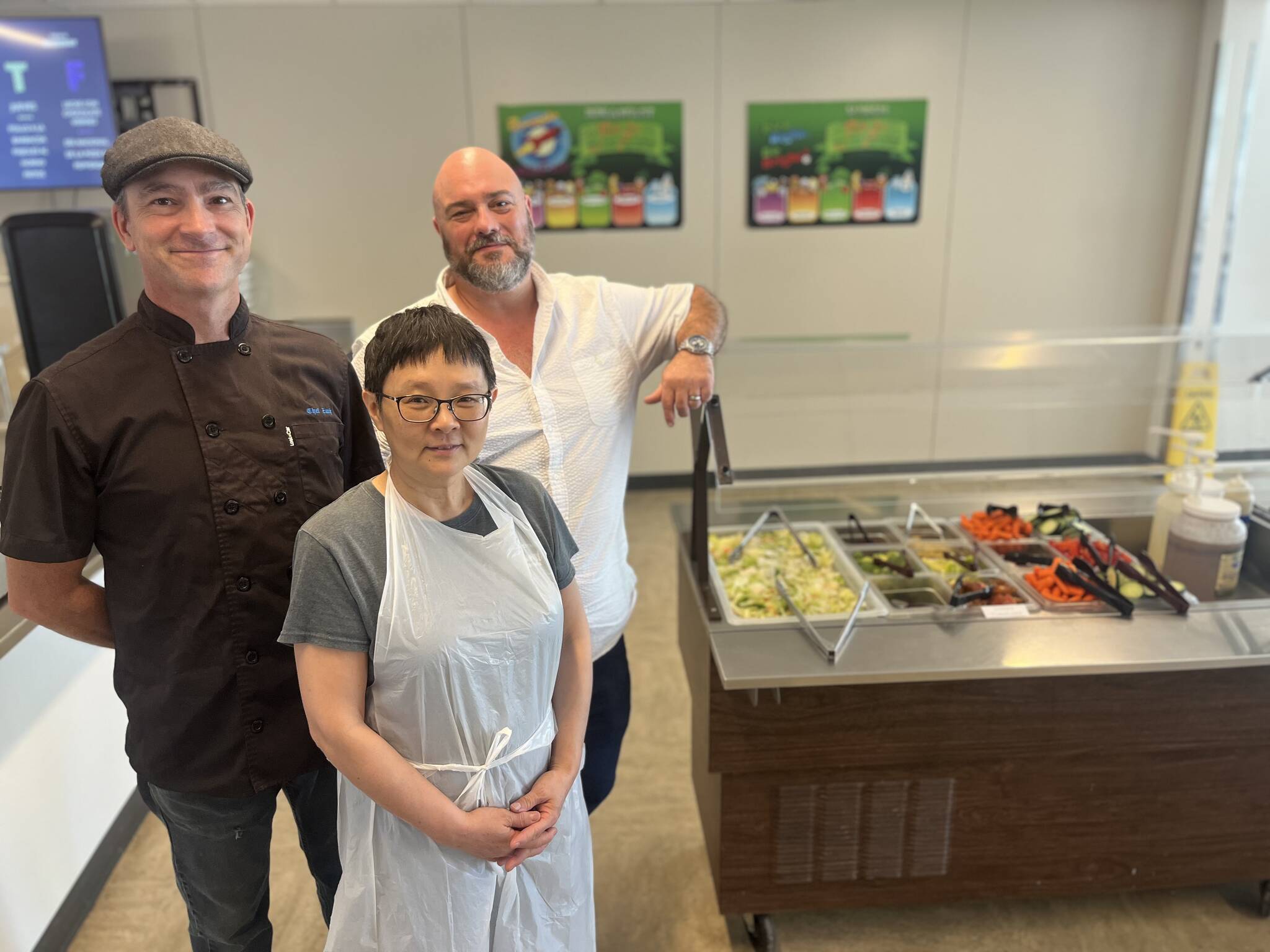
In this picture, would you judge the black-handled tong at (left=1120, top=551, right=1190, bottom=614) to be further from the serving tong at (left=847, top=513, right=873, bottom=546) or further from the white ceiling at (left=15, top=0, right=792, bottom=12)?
the white ceiling at (left=15, top=0, right=792, bottom=12)

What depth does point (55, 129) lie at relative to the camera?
3820mm

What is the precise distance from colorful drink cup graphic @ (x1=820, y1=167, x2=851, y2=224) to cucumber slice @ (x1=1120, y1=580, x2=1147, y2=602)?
10.2 ft

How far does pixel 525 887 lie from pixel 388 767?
0.32m

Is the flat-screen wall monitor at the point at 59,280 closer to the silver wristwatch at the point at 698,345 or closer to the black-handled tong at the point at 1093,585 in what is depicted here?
the silver wristwatch at the point at 698,345

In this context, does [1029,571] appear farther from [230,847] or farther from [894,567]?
[230,847]

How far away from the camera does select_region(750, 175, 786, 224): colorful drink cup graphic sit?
14.5 ft

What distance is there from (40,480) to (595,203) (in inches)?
144

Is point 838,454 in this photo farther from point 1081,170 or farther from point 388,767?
point 1081,170

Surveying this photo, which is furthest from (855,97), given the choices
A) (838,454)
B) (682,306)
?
(682,306)

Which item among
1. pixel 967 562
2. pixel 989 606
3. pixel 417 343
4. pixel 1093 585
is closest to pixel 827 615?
pixel 989 606

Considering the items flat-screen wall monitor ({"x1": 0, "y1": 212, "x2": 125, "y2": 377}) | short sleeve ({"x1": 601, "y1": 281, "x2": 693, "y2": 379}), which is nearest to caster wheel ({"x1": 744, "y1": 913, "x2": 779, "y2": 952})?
short sleeve ({"x1": 601, "y1": 281, "x2": 693, "y2": 379})

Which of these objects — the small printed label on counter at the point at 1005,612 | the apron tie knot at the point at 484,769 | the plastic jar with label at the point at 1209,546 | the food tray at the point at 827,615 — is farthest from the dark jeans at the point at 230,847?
the plastic jar with label at the point at 1209,546

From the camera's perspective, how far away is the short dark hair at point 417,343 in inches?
40.1

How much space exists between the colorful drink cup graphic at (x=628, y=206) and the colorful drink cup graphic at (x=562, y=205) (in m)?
0.21
